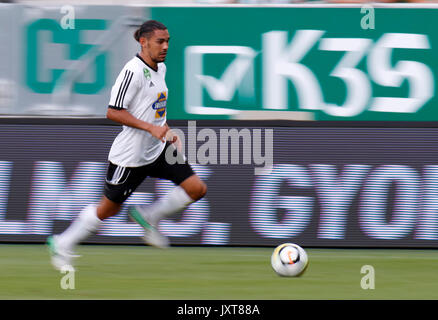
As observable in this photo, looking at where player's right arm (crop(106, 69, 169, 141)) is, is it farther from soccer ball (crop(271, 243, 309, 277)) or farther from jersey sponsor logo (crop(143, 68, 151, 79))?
soccer ball (crop(271, 243, 309, 277))

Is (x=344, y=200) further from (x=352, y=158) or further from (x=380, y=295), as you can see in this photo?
(x=380, y=295)

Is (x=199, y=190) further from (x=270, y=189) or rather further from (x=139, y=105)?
(x=270, y=189)

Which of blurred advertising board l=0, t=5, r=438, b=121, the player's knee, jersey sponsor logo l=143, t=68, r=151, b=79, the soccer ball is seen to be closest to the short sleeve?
Answer: jersey sponsor logo l=143, t=68, r=151, b=79

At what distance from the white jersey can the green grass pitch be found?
3.20ft

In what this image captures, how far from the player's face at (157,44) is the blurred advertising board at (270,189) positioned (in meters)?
1.86

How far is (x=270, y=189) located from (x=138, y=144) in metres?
2.08

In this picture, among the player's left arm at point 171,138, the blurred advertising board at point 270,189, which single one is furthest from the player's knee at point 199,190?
the blurred advertising board at point 270,189

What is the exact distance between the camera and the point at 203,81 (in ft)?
33.4

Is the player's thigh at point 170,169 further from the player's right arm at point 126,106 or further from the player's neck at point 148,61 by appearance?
the player's neck at point 148,61

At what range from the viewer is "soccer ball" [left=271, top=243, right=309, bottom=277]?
23.7ft

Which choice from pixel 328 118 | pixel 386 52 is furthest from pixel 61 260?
pixel 386 52

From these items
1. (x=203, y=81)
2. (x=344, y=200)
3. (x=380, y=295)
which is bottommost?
(x=380, y=295)

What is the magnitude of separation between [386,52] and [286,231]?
2289mm

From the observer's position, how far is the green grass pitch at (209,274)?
21.7 feet
